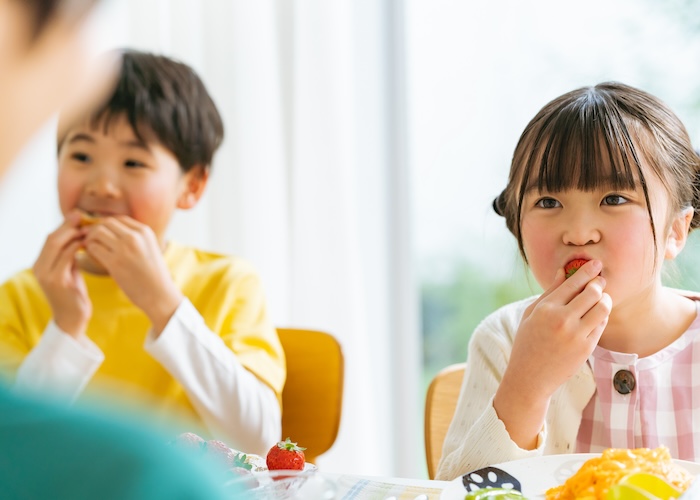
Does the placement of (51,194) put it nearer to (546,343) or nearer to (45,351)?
(45,351)

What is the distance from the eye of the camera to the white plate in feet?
2.91

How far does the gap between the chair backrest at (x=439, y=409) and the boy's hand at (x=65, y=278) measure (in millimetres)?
678

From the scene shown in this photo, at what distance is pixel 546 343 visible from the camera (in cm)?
105

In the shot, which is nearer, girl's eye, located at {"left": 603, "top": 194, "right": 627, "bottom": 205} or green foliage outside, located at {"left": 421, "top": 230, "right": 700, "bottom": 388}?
girl's eye, located at {"left": 603, "top": 194, "right": 627, "bottom": 205}

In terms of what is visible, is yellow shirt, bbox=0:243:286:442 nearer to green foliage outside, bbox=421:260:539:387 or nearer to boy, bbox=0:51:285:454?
boy, bbox=0:51:285:454

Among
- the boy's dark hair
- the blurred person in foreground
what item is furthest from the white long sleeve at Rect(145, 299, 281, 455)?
the blurred person in foreground

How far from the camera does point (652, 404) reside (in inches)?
46.6

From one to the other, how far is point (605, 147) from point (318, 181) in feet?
4.66

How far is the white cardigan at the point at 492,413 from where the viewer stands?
3.47 ft

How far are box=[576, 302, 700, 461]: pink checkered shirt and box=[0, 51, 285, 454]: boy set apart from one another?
1.96ft

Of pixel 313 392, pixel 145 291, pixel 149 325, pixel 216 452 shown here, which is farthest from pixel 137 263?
pixel 216 452

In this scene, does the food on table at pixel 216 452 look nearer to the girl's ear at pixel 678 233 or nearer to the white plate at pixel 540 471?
the white plate at pixel 540 471

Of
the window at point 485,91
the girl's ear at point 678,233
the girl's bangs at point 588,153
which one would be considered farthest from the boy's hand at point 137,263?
the window at point 485,91

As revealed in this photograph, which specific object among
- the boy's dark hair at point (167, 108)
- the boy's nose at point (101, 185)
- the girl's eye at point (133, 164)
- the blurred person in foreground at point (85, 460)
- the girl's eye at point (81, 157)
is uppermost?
the boy's dark hair at point (167, 108)
